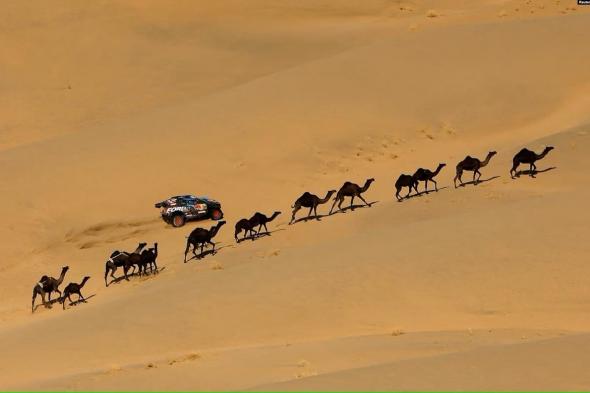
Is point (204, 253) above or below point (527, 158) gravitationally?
below

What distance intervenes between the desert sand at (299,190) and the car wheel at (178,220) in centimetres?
41

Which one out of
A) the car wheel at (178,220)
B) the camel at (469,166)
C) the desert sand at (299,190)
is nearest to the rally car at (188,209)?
the car wheel at (178,220)

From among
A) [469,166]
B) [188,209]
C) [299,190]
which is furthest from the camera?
[299,190]

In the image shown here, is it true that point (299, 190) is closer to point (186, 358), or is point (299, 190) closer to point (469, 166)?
point (469, 166)

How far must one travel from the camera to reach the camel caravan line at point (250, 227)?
25.5 meters

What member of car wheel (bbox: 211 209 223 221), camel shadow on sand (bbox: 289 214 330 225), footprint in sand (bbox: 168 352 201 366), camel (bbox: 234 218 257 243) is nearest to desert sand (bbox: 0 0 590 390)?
footprint in sand (bbox: 168 352 201 366)

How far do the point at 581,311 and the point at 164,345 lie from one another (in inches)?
263

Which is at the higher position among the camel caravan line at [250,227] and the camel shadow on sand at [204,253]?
the camel caravan line at [250,227]

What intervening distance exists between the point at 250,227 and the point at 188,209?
4255 mm

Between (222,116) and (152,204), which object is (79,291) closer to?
(152,204)

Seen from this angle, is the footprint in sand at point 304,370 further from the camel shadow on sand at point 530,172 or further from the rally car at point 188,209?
the rally car at point 188,209

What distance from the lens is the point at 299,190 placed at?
32.9 metres

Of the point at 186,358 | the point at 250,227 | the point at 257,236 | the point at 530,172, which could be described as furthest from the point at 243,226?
the point at 186,358

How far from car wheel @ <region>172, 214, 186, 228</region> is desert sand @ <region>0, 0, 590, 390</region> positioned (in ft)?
1.36
